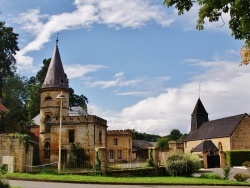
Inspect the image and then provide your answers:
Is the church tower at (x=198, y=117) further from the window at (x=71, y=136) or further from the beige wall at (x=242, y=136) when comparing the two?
the window at (x=71, y=136)

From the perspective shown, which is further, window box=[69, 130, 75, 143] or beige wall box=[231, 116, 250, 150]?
beige wall box=[231, 116, 250, 150]

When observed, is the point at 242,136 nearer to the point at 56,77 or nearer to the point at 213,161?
the point at 213,161

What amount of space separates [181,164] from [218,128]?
102 feet

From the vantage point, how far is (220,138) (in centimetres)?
5203

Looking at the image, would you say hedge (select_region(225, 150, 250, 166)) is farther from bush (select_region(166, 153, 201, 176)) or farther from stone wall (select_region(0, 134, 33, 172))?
stone wall (select_region(0, 134, 33, 172))

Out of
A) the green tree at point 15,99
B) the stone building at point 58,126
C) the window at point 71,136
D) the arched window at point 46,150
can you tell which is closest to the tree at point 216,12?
the stone building at point 58,126

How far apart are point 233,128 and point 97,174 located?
31.3 m

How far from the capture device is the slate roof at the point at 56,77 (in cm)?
4566

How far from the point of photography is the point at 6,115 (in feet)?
175

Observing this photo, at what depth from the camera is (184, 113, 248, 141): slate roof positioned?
50781 millimetres

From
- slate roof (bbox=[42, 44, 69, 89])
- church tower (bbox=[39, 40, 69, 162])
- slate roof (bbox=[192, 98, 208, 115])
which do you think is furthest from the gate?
slate roof (bbox=[192, 98, 208, 115])

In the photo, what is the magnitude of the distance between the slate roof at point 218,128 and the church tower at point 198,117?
8.54 ft

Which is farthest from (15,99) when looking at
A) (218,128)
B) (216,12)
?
(216,12)

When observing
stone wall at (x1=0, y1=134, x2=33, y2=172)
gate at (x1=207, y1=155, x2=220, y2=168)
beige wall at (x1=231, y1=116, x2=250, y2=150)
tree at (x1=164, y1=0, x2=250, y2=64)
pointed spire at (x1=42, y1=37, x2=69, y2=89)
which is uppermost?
pointed spire at (x1=42, y1=37, x2=69, y2=89)
